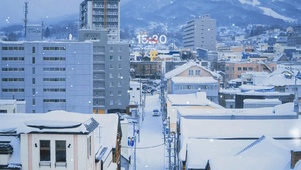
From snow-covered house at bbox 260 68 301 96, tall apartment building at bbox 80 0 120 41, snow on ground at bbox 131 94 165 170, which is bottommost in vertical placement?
snow on ground at bbox 131 94 165 170

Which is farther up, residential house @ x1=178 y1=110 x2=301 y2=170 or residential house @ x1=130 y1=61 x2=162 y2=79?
residential house @ x1=130 y1=61 x2=162 y2=79

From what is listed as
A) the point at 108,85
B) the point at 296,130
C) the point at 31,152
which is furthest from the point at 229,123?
the point at 108,85

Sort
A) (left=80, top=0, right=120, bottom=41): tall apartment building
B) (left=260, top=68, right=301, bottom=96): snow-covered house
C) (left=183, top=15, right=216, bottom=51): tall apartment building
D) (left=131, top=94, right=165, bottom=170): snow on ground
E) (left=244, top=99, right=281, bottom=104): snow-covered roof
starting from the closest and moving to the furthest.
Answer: (left=131, top=94, right=165, bottom=170): snow on ground
(left=244, top=99, right=281, bottom=104): snow-covered roof
(left=260, top=68, right=301, bottom=96): snow-covered house
(left=80, top=0, right=120, bottom=41): tall apartment building
(left=183, top=15, right=216, bottom=51): tall apartment building

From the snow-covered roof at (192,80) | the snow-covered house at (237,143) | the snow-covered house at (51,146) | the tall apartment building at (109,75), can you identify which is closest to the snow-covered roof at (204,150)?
the snow-covered house at (237,143)

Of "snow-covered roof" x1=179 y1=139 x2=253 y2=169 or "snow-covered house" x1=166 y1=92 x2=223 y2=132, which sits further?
"snow-covered house" x1=166 y1=92 x2=223 y2=132

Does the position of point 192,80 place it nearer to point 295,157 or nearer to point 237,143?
point 237,143

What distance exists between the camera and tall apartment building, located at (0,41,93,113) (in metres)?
29.3

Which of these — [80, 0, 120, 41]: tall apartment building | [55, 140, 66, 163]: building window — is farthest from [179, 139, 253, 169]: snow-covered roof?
[80, 0, 120, 41]: tall apartment building

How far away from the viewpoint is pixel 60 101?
29641 mm

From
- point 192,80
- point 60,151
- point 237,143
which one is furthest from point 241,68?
point 60,151

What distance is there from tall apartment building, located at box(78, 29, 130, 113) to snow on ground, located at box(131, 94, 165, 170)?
7.53 feet

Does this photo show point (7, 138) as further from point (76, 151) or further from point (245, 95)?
point (245, 95)

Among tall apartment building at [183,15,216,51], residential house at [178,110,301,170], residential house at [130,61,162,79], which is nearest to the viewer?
residential house at [178,110,301,170]

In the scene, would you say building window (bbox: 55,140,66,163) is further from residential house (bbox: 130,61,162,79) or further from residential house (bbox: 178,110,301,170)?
residential house (bbox: 130,61,162,79)
